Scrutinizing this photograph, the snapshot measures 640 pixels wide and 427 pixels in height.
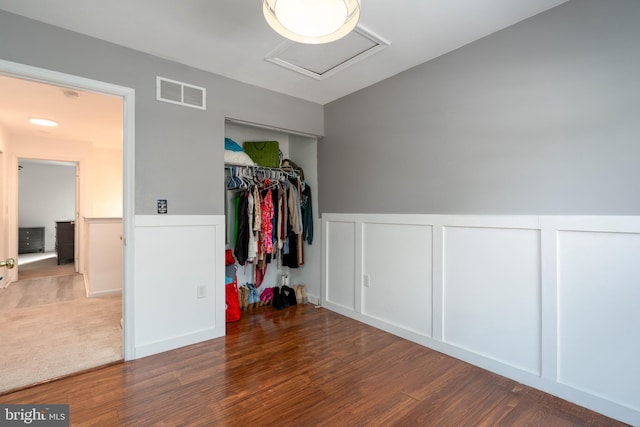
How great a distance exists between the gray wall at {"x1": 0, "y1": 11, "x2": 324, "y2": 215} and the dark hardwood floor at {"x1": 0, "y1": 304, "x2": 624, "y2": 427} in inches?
49.1

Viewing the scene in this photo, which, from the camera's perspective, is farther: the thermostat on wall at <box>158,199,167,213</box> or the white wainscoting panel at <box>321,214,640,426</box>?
the thermostat on wall at <box>158,199,167,213</box>

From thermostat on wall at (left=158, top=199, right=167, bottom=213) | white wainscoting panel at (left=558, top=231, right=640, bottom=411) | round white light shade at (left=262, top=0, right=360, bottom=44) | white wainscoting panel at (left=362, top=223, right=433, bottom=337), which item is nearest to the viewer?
round white light shade at (left=262, top=0, right=360, bottom=44)

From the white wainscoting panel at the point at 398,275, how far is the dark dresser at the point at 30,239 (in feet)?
34.1

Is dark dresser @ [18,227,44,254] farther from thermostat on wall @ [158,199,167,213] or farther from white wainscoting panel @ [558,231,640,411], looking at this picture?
white wainscoting panel @ [558,231,640,411]

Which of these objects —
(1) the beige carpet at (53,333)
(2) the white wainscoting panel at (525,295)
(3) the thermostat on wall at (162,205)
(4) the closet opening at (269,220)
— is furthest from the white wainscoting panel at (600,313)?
(1) the beige carpet at (53,333)

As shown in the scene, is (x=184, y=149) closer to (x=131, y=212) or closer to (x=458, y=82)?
(x=131, y=212)

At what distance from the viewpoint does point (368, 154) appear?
314 centimetres

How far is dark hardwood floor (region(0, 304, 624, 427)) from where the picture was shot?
66.4 inches

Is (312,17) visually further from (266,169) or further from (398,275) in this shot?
(266,169)

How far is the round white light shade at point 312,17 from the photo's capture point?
1.33 m

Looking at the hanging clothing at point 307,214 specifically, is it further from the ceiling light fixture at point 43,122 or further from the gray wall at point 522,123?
the ceiling light fixture at point 43,122

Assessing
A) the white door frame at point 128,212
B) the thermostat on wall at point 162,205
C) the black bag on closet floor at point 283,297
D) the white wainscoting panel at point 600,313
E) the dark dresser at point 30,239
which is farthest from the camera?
the dark dresser at point 30,239

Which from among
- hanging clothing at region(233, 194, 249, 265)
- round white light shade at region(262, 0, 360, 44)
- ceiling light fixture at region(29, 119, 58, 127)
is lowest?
hanging clothing at region(233, 194, 249, 265)

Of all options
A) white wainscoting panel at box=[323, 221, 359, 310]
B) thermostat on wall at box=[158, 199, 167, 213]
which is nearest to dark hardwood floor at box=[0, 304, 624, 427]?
white wainscoting panel at box=[323, 221, 359, 310]
